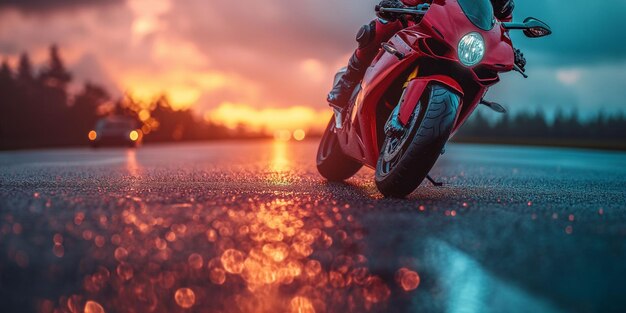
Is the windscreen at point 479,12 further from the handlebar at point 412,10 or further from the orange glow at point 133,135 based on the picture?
the orange glow at point 133,135

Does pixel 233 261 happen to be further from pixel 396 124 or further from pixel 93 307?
pixel 396 124

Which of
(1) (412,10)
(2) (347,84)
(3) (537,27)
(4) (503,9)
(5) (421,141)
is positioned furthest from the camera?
(2) (347,84)

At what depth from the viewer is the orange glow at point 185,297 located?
2621 mm

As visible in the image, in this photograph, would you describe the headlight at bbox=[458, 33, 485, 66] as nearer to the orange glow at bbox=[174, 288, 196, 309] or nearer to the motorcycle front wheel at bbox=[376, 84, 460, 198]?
the motorcycle front wheel at bbox=[376, 84, 460, 198]

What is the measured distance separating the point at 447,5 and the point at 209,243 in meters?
2.86

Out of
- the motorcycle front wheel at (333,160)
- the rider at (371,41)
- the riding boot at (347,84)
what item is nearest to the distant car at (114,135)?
the motorcycle front wheel at (333,160)

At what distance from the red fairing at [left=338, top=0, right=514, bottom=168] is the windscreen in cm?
4

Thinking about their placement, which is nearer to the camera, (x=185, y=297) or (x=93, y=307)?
(x=93, y=307)

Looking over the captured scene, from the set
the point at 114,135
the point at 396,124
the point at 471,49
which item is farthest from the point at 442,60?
the point at 114,135

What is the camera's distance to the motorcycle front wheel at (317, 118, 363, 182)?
7.77 meters

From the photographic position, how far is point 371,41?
20.8ft

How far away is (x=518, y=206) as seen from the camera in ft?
16.4

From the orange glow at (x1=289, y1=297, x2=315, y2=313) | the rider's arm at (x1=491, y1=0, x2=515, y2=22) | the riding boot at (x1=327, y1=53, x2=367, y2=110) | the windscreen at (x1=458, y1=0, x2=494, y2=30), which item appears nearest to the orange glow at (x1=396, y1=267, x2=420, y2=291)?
the orange glow at (x1=289, y1=297, x2=315, y2=313)

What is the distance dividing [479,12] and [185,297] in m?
3.53
